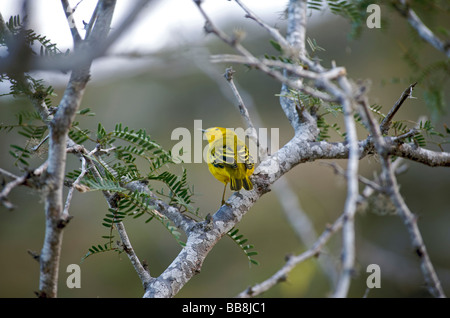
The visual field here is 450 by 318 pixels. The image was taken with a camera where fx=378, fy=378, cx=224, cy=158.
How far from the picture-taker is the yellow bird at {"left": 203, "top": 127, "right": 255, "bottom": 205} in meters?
2.20

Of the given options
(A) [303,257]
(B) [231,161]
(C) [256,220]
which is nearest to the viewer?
(A) [303,257]

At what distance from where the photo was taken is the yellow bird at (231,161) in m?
2.20

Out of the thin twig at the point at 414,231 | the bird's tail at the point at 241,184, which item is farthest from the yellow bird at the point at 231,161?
the thin twig at the point at 414,231

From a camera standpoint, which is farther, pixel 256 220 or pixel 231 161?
pixel 256 220

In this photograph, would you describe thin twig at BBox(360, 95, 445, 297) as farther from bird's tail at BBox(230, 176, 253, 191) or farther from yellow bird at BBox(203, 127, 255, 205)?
yellow bird at BBox(203, 127, 255, 205)

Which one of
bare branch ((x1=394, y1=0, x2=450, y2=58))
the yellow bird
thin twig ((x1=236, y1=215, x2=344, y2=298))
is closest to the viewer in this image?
thin twig ((x1=236, y1=215, x2=344, y2=298))

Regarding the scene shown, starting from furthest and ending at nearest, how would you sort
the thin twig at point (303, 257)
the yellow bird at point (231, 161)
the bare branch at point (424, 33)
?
the yellow bird at point (231, 161) < the bare branch at point (424, 33) < the thin twig at point (303, 257)

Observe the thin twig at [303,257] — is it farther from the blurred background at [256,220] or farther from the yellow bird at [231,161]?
the blurred background at [256,220]

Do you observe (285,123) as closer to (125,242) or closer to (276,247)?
(276,247)

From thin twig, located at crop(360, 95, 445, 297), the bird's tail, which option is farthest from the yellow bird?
thin twig, located at crop(360, 95, 445, 297)

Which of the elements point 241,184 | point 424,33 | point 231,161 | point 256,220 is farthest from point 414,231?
point 256,220

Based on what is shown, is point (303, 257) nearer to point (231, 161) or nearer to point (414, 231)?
point (414, 231)

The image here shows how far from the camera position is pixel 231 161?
2.45 meters
